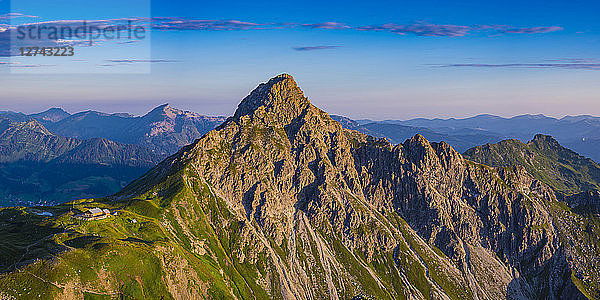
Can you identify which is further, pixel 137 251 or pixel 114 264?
pixel 137 251

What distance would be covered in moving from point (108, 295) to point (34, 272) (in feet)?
101

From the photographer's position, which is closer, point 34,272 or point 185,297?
point 34,272

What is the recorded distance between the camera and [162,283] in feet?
608

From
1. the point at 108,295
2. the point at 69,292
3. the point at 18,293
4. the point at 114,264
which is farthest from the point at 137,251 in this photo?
the point at 18,293

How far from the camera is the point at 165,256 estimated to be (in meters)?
199

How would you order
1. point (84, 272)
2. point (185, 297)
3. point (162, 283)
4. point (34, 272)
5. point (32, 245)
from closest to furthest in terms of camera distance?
1. point (34, 272)
2. point (84, 272)
3. point (32, 245)
4. point (162, 283)
5. point (185, 297)

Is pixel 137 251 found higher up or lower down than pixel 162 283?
higher up

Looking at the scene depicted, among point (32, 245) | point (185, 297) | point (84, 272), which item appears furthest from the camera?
point (185, 297)

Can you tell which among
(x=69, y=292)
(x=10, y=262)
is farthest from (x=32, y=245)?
(x=69, y=292)

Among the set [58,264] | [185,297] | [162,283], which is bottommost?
[185,297]

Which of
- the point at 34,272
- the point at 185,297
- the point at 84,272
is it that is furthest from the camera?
the point at 185,297

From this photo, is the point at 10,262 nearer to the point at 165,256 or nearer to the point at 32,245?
the point at 32,245

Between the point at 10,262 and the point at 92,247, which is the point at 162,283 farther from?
the point at 10,262

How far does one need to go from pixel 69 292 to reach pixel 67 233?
51120 millimetres
